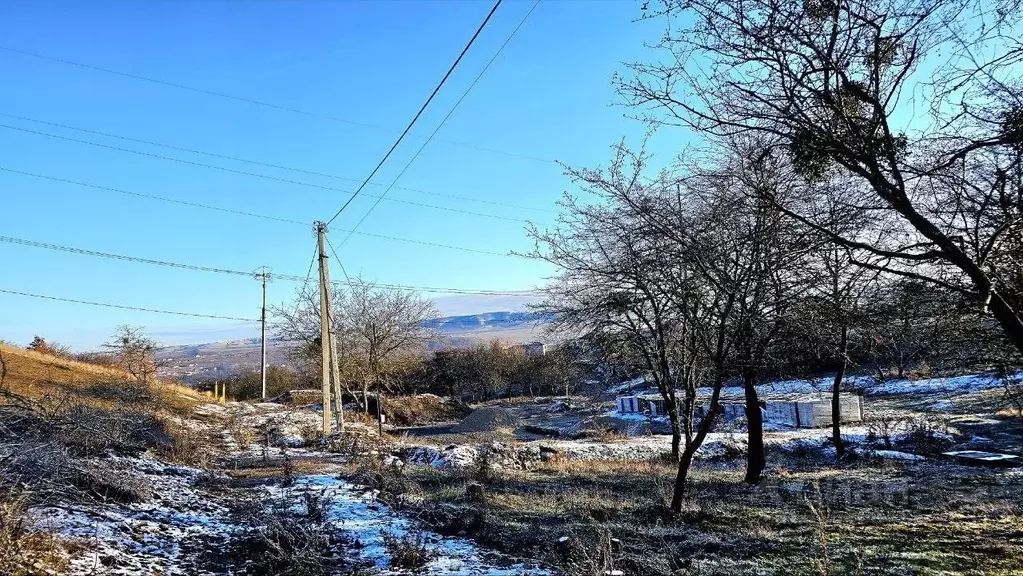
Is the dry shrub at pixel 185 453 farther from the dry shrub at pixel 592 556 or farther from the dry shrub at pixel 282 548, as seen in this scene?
the dry shrub at pixel 592 556

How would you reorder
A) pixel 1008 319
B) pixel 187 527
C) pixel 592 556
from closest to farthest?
pixel 1008 319, pixel 592 556, pixel 187 527

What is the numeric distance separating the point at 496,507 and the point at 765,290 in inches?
194

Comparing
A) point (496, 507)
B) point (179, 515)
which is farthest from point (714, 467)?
point (179, 515)

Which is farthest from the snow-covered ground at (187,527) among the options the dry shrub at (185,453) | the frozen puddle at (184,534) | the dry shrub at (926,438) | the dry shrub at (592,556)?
the dry shrub at (926,438)

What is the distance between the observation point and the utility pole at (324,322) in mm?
20062

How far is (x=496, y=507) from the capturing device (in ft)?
27.6

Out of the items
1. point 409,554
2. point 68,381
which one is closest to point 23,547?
point 409,554

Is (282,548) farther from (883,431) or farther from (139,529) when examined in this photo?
(883,431)

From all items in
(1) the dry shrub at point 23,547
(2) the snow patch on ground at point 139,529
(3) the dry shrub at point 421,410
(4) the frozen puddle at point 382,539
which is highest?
(1) the dry shrub at point 23,547

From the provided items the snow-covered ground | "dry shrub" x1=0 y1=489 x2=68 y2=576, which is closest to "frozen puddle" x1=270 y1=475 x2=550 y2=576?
the snow-covered ground

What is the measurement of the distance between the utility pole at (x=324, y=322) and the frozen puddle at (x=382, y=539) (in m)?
11.0

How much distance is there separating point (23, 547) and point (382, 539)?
3.09 meters

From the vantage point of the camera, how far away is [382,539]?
20.2 feet

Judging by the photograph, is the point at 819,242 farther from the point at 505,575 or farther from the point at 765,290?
the point at 505,575
